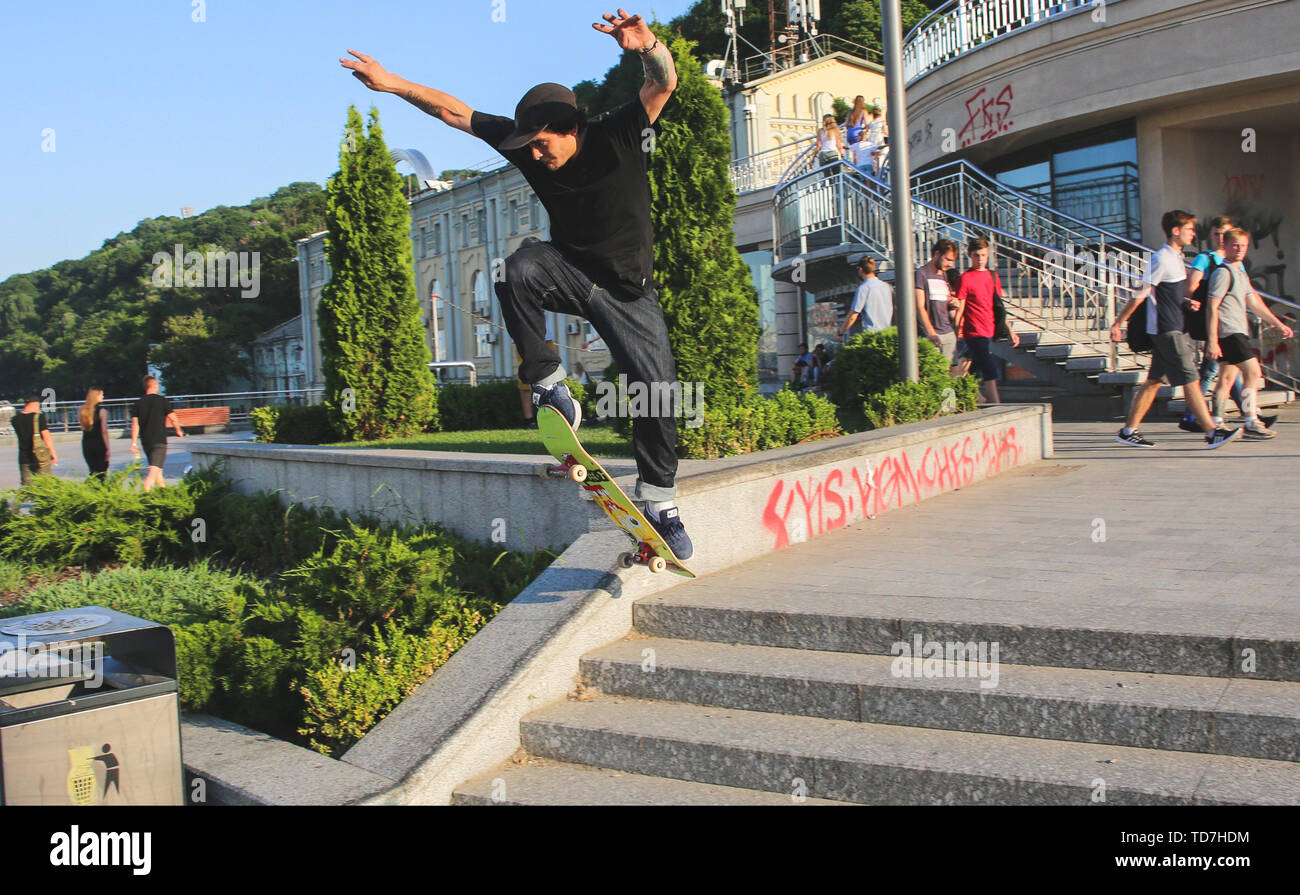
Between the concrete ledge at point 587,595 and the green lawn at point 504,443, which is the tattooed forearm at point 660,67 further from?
the green lawn at point 504,443

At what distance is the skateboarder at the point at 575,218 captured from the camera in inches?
176

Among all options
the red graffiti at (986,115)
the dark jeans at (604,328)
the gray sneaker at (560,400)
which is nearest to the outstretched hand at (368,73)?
the dark jeans at (604,328)

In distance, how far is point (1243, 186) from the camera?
17.6 meters

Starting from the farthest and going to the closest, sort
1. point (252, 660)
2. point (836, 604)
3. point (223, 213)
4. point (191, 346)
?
point (223, 213) → point (191, 346) → point (252, 660) → point (836, 604)

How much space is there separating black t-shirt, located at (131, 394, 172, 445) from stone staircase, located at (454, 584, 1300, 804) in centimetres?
1109

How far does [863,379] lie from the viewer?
413 inches

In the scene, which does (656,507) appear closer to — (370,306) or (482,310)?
(370,306)

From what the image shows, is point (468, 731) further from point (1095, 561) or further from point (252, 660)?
point (1095, 561)

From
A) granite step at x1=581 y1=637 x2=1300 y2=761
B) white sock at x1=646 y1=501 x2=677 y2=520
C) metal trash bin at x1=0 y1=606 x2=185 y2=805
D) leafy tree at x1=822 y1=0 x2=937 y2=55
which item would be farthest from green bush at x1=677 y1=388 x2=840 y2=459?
leafy tree at x1=822 y1=0 x2=937 y2=55

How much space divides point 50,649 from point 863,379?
8.03m

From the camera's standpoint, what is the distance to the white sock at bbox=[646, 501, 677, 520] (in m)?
5.00

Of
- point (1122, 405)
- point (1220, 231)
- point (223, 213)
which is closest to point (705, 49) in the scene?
point (1122, 405)

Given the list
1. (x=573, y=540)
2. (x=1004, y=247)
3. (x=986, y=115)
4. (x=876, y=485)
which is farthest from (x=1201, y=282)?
(x=986, y=115)

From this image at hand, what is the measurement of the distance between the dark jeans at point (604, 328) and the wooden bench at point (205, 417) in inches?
1228
